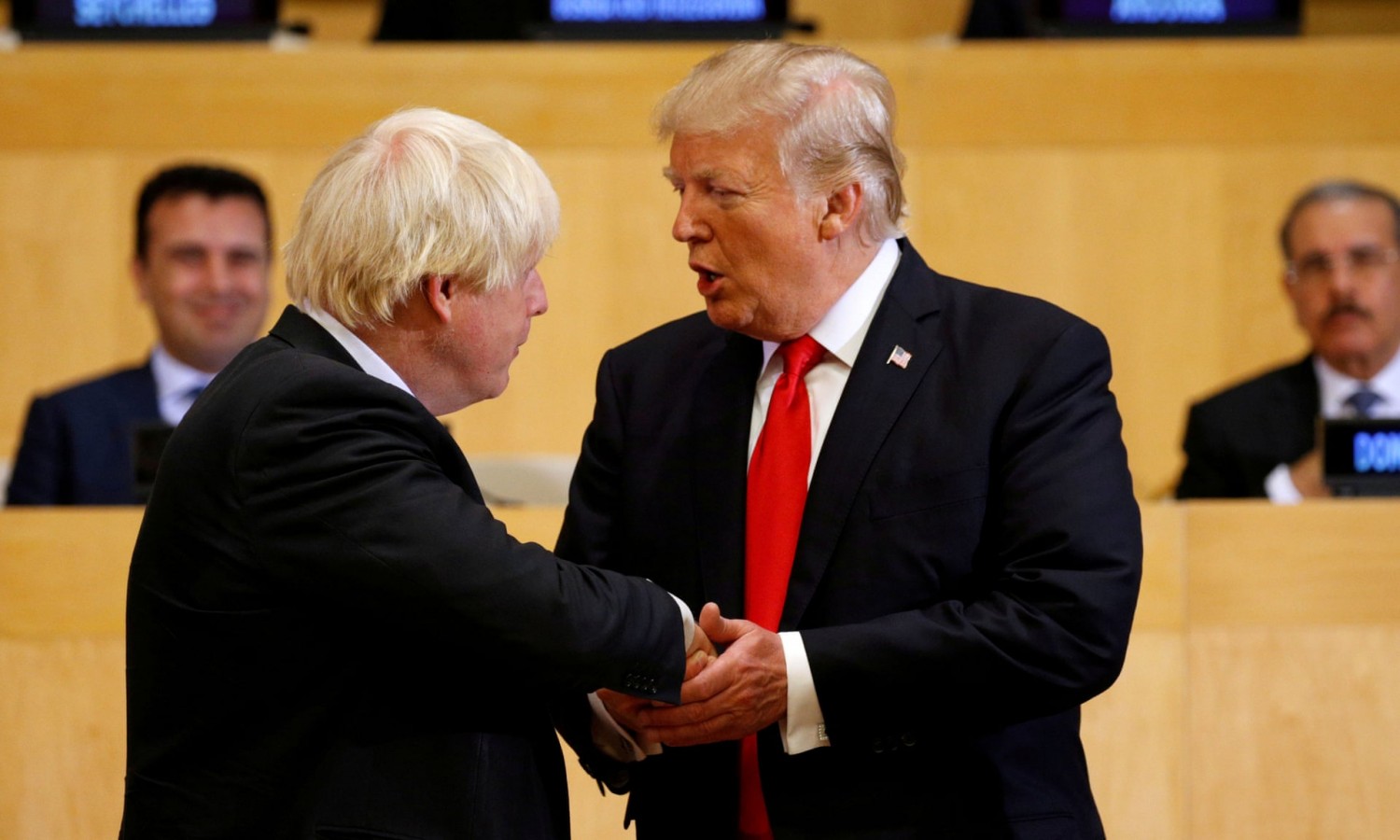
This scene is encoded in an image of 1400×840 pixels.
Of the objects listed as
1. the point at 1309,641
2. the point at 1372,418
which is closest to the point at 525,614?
the point at 1309,641

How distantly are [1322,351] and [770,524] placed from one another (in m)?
2.71

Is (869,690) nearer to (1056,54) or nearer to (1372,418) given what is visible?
(1372,418)

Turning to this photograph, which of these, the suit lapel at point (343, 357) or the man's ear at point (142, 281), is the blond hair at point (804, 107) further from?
the man's ear at point (142, 281)

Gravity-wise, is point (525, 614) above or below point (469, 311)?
below

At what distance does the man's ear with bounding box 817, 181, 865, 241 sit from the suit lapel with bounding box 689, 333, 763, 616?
0.62ft

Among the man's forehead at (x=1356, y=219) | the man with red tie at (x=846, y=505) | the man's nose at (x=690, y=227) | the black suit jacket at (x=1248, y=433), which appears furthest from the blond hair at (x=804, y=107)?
the man's forehead at (x=1356, y=219)

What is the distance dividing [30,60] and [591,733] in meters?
3.23

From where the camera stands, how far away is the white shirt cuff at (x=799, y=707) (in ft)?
6.48

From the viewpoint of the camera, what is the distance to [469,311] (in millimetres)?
1914

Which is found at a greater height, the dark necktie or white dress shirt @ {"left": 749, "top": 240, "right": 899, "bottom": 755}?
white dress shirt @ {"left": 749, "top": 240, "right": 899, "bottom": 755}

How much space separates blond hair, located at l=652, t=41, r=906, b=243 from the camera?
84.5 inches

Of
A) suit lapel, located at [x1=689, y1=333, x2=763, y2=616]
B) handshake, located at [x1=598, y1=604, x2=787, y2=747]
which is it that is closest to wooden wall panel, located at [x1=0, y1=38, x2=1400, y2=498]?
suit lapel, located at [x1=689, y1=333, x2=763, y2=616]

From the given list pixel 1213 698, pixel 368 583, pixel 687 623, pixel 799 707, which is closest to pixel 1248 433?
pixel 1213 698

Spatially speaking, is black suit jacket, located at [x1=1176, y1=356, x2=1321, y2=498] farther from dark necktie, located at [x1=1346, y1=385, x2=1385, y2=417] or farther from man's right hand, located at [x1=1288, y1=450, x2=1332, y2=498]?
man's right hand, located at [x1=1288, y1=450, x2=1332, y2=498]
